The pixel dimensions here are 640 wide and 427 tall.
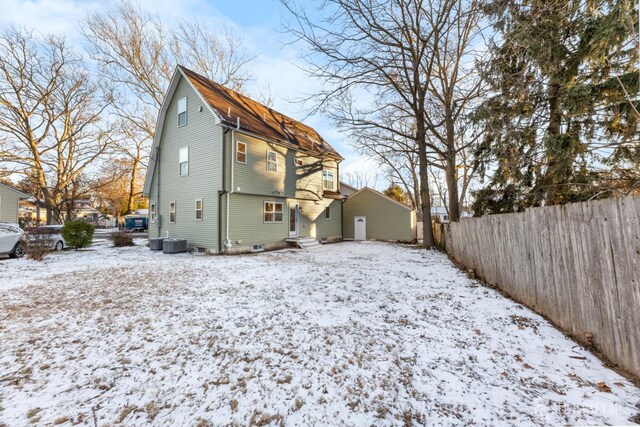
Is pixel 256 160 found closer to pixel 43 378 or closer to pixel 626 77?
pixel 43 378

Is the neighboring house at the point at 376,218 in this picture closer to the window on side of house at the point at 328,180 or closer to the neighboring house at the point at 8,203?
the window on side of house at the point at 328,180

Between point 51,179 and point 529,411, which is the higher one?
point 51,179

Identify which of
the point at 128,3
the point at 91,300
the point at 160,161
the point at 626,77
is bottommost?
the point at 91,300

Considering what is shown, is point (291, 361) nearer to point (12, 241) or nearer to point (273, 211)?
point (273, 211)

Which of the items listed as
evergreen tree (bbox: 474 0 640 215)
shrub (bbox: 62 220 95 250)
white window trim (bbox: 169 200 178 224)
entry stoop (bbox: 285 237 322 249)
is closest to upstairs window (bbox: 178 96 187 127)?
white window trim (bbox: 169 200 178 224)

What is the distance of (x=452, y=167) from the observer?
523 inches

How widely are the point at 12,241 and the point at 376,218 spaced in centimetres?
1830

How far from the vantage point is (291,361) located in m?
3.21

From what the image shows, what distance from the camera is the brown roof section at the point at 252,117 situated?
12.4m

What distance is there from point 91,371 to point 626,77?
1011cm

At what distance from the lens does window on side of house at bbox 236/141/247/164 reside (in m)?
12.2

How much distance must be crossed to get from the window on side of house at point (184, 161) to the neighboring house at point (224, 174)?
0.16ft

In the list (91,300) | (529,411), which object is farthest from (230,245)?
(529,411)

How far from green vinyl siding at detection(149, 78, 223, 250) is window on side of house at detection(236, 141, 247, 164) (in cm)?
81
